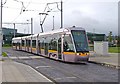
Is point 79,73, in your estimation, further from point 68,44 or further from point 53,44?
point 53,44

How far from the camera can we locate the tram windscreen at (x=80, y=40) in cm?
2937

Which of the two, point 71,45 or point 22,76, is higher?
point 71,45

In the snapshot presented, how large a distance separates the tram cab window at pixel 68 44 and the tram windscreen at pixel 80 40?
0.45 metres

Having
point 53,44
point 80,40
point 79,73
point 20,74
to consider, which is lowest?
point 79,73

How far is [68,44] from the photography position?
1174 inches

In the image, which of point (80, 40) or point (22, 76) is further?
point (80, 40)

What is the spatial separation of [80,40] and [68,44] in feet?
3.85

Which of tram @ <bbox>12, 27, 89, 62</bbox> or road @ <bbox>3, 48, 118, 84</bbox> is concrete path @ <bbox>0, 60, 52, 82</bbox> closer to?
road @ <bbox>3, 48, 118, 84</bbox>

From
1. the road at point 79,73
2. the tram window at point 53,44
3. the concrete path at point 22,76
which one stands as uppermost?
the tram window at point 53,44

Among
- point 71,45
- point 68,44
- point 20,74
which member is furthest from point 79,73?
point 68,44

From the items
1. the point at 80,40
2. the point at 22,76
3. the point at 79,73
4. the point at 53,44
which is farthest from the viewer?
the point at 53,44

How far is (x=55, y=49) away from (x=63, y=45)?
305 cm

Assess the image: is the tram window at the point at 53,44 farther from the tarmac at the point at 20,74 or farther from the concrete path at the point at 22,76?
the concrete path at the point at 22,76

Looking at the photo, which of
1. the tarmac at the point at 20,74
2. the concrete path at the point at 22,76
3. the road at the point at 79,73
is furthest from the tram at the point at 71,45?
the concrete path at the point at 22,76
